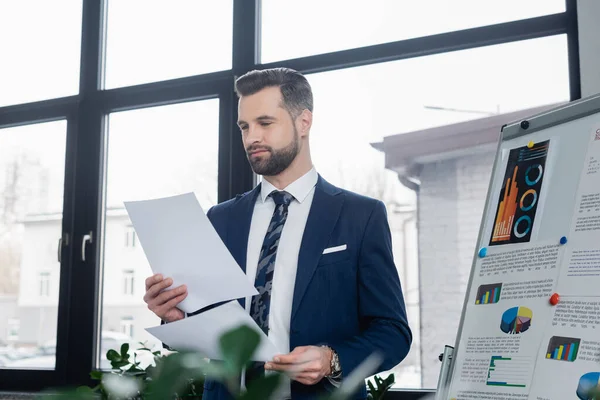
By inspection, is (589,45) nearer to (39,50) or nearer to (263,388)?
(263,388)

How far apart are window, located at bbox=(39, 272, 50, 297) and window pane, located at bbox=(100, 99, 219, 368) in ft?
1.05

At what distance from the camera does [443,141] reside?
A: 269 cm

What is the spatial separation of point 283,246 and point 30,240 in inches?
83.2

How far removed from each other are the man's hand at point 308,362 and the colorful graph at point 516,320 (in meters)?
0.39

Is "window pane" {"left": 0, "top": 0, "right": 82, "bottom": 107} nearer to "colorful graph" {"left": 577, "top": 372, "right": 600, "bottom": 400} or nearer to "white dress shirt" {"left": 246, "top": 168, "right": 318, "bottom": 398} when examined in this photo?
"white dress shirt" {"left": 246, "top": 168, "right": 318, "bottom": 398}

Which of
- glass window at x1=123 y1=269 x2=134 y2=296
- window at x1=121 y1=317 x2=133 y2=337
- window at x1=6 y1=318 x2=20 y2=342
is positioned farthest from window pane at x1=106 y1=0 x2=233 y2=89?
window at x1=6 y1=318 x2=20 y2=342

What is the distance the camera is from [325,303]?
1.75 meters

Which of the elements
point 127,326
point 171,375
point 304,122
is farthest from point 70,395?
point 127,326

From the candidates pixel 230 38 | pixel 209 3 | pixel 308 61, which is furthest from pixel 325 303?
pixel 209 3

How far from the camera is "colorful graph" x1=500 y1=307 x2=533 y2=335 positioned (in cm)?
151

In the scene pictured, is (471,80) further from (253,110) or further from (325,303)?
(325,303)

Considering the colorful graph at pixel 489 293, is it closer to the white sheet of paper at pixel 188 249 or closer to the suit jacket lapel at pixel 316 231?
the suit jacket lapel at pixel 316 231

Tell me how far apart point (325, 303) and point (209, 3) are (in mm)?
2029

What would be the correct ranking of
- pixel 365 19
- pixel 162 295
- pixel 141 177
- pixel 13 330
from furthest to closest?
pixel 13 330
pixel 141 177
pixel 365 19
pixel 162 295
